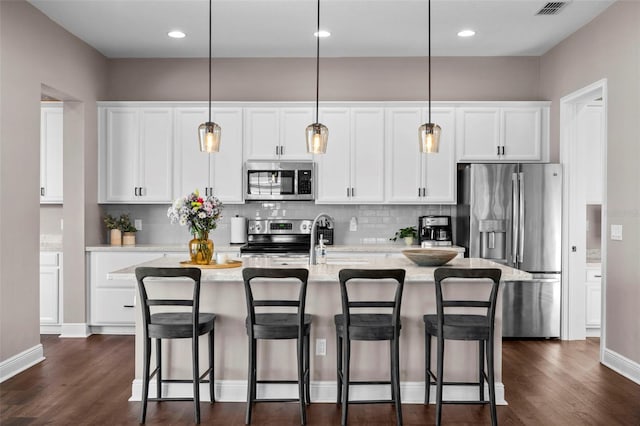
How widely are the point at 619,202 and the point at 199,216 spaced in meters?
3.50

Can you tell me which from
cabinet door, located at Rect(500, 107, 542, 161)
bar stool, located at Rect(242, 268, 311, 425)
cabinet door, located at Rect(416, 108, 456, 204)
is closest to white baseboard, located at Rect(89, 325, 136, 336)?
bar stool, located at Rect(242, 268, 311, 425)

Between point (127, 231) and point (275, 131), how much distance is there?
6.78ft

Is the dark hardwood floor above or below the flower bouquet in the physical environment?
below

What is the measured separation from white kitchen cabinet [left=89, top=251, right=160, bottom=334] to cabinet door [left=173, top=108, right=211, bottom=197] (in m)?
0.85

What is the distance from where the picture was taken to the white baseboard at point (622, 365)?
4.20 m

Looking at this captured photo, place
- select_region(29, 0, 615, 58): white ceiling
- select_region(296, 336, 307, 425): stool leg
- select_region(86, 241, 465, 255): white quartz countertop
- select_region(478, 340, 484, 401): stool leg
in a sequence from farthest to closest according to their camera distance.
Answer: select_region(86, 241, 465, 255): white quartz countertop, select_region(29, 0, 615, 58): white ceiling, select_region(478, 340, 484, 401): stool leg, select_region(296, 336, 307, 425): stool leg

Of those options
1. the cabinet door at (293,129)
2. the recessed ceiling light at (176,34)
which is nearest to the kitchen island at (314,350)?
the cabinet door at (293,129)

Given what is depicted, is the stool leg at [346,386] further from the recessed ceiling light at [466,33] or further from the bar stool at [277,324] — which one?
the recessed ceiling light at [466,33]

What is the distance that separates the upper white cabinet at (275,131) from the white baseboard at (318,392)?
9.40ft

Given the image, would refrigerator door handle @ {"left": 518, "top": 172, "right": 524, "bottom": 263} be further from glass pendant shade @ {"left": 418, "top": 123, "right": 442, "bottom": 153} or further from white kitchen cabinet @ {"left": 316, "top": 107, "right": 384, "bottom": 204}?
glass pendant shade @ {"left": 418, "top": 123, "right": 442, "bottom": 153}

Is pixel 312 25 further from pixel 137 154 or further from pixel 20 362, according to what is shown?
pixel 20 362

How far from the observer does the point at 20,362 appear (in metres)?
4.38

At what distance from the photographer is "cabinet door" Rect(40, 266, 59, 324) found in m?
5.64

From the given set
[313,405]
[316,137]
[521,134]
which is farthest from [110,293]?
[521,134]
